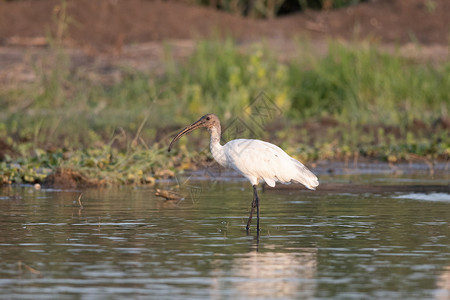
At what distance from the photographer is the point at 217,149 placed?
1027cm

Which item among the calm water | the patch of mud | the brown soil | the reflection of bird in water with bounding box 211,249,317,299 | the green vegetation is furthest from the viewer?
the brown soil

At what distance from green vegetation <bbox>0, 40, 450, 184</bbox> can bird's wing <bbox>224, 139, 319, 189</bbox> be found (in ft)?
16.8

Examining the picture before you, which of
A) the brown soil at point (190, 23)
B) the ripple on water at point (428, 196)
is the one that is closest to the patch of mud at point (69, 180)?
the ripple on water at point (428, 196)

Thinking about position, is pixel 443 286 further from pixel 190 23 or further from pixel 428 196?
pixel 190 23

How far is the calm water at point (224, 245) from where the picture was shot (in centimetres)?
669

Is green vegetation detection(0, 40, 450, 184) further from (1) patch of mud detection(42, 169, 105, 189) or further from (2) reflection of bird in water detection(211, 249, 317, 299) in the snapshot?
(2) reflection of bird in water detection(211, 249, 317, 299)

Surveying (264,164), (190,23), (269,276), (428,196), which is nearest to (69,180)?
(264,164)

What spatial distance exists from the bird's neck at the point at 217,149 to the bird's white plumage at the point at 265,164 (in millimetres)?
65

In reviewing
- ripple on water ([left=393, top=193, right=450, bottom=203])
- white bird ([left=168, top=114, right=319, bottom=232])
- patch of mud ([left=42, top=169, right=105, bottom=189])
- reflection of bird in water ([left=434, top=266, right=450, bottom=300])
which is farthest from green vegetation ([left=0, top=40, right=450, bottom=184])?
reflection of bird in water ([left=434, top=266, right=450, bottom=300])

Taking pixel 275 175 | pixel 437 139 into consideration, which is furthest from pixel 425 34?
pixel 275 175

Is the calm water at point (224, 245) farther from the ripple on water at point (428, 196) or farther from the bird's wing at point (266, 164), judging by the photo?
the bird's wing at point (266, 164)

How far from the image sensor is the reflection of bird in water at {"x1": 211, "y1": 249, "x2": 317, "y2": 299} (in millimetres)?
6497

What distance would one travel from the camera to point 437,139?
1673 cm

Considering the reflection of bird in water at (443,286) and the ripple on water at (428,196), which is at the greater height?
the ripple on water at (428,196)
